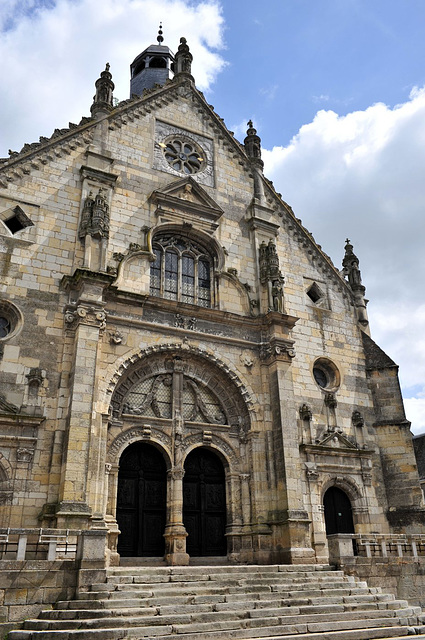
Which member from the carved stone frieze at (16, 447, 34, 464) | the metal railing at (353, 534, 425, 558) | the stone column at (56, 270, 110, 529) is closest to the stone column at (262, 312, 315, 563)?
the metal railing at (353, 534, 425, 558)

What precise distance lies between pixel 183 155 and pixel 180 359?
8.35 meters

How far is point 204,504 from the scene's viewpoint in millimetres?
16891

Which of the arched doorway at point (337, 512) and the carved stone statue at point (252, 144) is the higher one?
the carved stone statue at point (252, 144)

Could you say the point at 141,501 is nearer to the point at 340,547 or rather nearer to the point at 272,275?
the point at 340,547

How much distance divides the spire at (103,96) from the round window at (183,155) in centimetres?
249

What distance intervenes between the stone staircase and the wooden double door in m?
2.42

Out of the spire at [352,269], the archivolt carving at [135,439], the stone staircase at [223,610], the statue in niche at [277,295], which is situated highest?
the spire at [352,269]

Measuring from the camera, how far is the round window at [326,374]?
20.5 metres

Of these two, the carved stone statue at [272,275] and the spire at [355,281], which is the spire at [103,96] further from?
the spire at [355,281]

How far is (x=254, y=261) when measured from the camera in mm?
20531

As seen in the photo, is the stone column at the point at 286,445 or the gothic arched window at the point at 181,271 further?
the gothic arched window at the point at 181,271

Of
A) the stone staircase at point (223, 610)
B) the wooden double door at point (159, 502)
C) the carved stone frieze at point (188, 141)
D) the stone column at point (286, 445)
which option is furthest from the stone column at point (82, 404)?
the carved stone frieze at point (188, 141)

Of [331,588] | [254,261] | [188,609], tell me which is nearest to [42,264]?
[254,261]

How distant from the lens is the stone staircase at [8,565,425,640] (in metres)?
9.72
